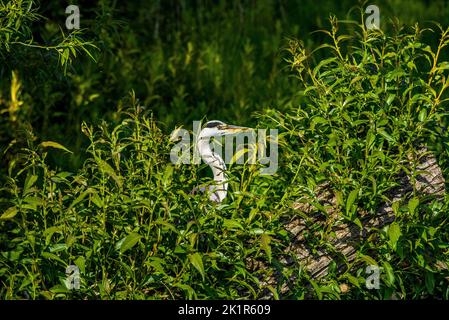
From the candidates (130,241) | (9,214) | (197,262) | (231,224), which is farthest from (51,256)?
(231,224)

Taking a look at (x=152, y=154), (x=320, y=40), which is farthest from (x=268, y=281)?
(x=320, y=40)

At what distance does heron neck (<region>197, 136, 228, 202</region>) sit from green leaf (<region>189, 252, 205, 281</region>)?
407mm

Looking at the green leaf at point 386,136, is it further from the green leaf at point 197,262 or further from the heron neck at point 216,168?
the green leaf at point 197,262

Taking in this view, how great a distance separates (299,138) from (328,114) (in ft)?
1.08

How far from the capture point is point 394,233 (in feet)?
13.9

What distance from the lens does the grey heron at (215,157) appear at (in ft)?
14.9

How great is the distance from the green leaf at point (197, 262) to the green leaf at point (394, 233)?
93 cm

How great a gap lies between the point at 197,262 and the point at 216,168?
80 cm

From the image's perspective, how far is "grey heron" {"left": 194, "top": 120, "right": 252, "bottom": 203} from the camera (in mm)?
4531

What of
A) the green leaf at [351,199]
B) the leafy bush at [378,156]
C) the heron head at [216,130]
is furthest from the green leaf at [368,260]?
the heron head at [216,130]

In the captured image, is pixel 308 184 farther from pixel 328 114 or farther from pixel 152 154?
pixel 152 154

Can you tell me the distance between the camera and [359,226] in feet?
14.4
